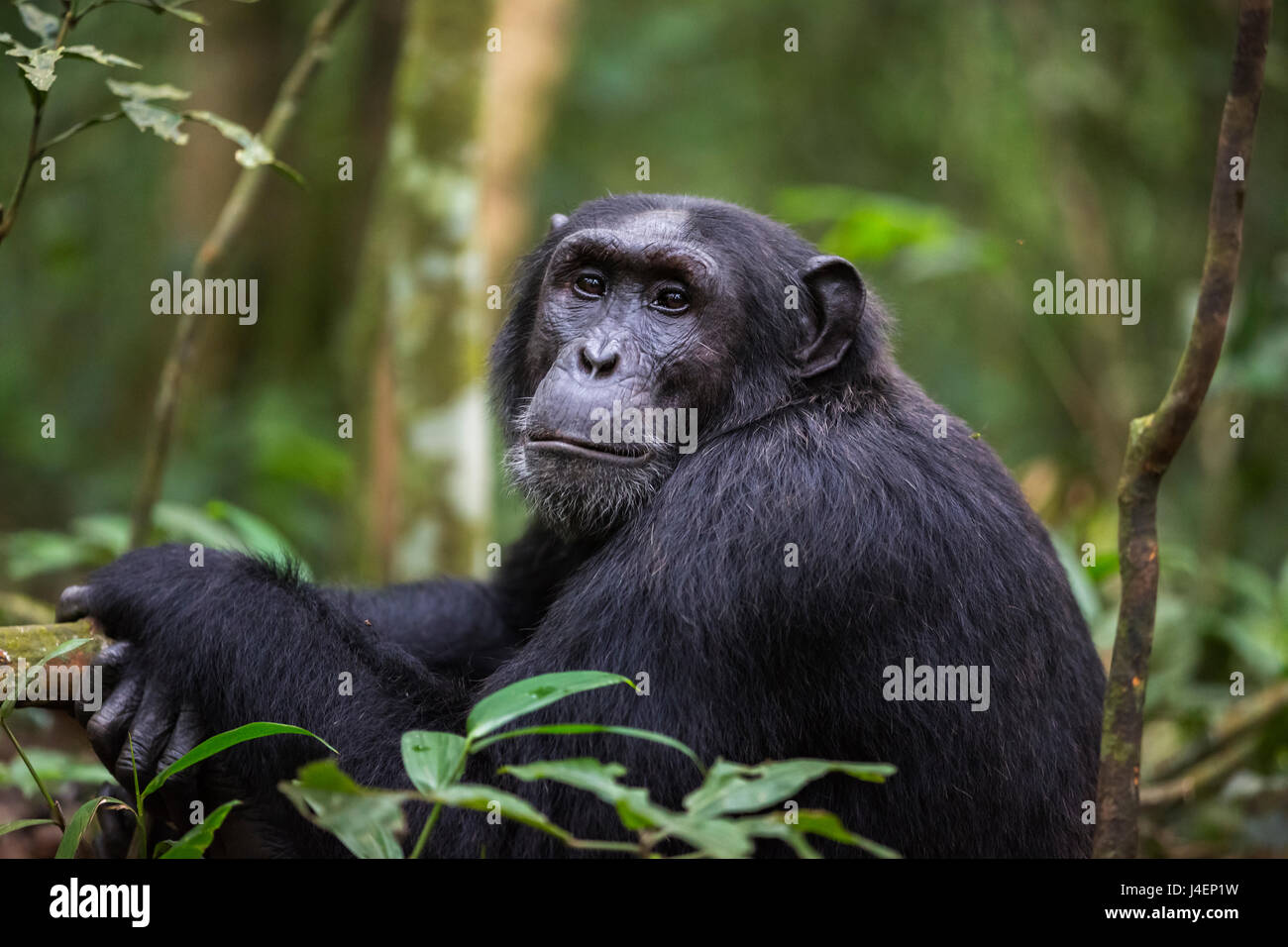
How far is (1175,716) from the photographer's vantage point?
673 cm

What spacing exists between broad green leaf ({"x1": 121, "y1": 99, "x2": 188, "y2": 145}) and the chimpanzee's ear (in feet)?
7.58

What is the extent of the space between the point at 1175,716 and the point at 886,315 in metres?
3.00

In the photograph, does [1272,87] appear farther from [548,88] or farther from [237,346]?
[237,346]

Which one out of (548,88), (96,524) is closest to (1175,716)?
(96,524)

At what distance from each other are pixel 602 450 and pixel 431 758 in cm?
184

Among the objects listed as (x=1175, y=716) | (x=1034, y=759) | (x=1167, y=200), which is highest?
(x=1167, y=200)

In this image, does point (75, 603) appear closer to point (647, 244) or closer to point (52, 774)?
point (52, 774)

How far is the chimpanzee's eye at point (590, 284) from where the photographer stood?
4.98 m

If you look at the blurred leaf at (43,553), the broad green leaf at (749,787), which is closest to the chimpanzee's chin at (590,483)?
the broad green leaf at (749,787)

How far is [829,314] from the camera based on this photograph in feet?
15.9

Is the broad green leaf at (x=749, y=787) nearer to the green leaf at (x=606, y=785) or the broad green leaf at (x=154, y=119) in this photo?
the green leaf at (x=606, y=785)

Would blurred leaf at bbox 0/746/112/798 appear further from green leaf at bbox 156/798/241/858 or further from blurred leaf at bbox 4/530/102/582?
green leaf at bbox 156/798/241/858

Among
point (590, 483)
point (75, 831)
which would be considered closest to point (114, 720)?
point (75, 831)
